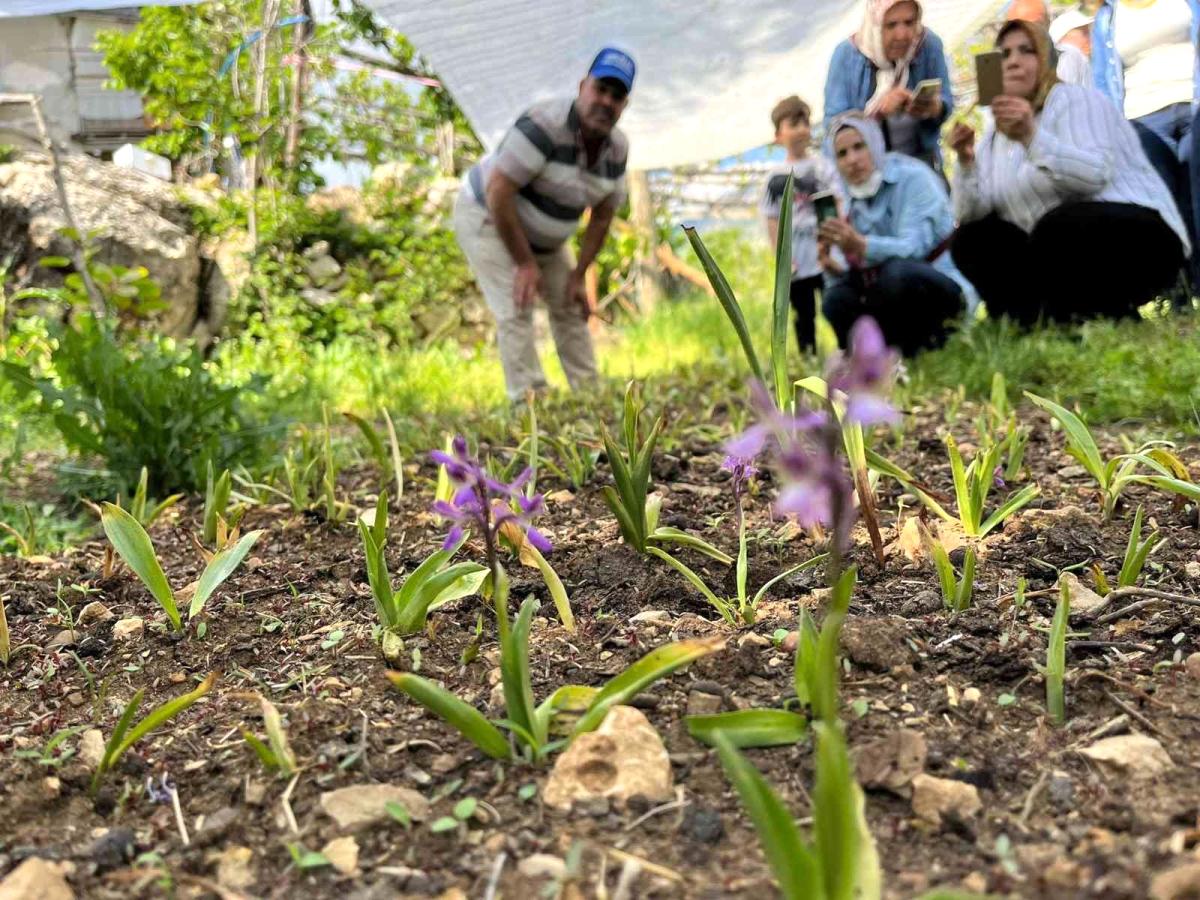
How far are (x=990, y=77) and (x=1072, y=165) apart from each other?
44cm

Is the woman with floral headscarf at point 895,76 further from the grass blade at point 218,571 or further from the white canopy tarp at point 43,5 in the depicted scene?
the grass blade at point 218,571

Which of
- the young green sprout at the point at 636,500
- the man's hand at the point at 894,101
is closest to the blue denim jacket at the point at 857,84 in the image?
the man's hand at the point at 894,101

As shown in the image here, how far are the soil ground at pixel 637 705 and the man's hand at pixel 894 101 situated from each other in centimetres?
277

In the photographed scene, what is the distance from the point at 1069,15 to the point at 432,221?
5.19 metres

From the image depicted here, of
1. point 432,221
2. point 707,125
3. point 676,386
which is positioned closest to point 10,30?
point 432,221

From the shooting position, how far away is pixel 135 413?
7.97ft

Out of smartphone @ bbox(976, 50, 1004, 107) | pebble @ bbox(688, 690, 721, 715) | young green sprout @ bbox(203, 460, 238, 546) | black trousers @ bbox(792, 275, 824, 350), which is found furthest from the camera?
black trousers @ bbox(792, 275, 824, 350)

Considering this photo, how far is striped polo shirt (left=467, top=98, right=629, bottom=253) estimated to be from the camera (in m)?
3.67

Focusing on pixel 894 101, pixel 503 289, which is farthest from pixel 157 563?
pixel 894 101

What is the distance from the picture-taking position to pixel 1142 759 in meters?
0.89

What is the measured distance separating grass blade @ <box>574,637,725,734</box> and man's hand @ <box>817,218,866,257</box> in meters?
2.97

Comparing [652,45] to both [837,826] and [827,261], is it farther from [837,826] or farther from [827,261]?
[837,826]

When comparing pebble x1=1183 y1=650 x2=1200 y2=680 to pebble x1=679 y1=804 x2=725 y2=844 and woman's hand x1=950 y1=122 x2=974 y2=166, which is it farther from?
woman's hand x1=950 y1=122 x2=974 y2=166

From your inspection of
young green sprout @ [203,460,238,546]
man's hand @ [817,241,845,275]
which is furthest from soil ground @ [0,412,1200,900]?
man's hand @ [817,241,845,275]
